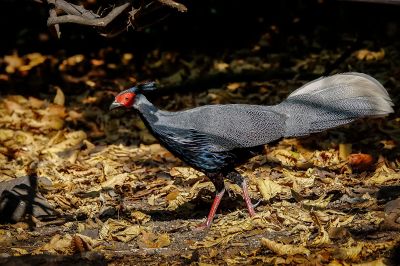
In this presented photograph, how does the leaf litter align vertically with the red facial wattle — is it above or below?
below

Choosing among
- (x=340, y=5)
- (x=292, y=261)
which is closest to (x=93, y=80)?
(x=340, y=5)

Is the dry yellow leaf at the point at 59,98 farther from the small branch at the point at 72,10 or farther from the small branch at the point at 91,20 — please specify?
the small branch at the point at 91,20

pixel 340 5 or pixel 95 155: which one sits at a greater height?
pixel 340 5

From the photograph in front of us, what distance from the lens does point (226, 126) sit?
205 inches

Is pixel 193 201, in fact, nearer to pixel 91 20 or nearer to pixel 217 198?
pixel 217 198

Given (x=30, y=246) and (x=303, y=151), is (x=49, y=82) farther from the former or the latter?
(x=30, y=246)

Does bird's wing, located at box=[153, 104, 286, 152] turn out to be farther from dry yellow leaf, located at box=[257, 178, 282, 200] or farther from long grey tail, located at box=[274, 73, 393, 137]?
dry yellow leaf, located at box=[257, 178, 282, 200]

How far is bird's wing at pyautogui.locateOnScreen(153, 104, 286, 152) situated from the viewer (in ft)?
16.9

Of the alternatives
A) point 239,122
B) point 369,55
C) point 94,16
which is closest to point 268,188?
point 239,122

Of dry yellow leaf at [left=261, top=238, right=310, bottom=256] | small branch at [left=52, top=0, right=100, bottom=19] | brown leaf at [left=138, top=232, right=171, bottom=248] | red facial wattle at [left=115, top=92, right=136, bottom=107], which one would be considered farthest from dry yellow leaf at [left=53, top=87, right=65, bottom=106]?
dry yellow leaf at [left=261, top=238, right=310, bottom=256]

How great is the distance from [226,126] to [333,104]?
0.79 metres

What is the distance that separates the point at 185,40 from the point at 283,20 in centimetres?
161

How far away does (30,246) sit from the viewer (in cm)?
507

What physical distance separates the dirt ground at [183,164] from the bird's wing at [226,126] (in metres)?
0.60
